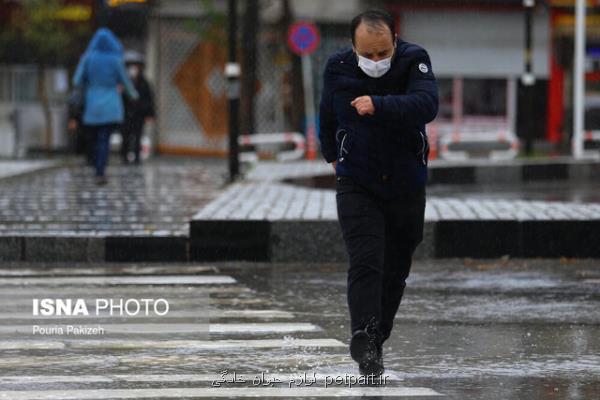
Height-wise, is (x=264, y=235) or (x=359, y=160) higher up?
(x=359, y=160)

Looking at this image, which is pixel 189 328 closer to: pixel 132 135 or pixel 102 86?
pixel 102 86

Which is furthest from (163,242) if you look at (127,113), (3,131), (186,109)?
(186,109)

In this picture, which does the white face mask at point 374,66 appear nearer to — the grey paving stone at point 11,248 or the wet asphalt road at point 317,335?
the wet asphalt road at point 317,335

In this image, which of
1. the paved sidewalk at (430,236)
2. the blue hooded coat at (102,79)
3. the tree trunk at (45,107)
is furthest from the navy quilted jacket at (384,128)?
the tree trunk at (45,107)

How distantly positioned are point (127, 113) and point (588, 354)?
63.2 feet

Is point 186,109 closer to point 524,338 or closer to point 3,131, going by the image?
point 3,131

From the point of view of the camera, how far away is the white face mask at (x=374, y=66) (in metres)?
6.79

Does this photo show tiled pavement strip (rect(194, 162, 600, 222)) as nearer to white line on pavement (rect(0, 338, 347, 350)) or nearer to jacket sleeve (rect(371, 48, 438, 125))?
white line on pavement (rect(0, 338, 347, 350))

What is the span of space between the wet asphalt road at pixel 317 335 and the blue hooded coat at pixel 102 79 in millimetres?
6607

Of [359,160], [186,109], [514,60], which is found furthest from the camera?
[514,60]

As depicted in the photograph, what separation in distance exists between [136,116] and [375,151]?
65.0 feet

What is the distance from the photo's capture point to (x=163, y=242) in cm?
1230

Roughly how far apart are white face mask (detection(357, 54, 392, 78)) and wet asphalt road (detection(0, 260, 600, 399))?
139 centimetres

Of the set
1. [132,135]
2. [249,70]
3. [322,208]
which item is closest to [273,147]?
[249,70]
